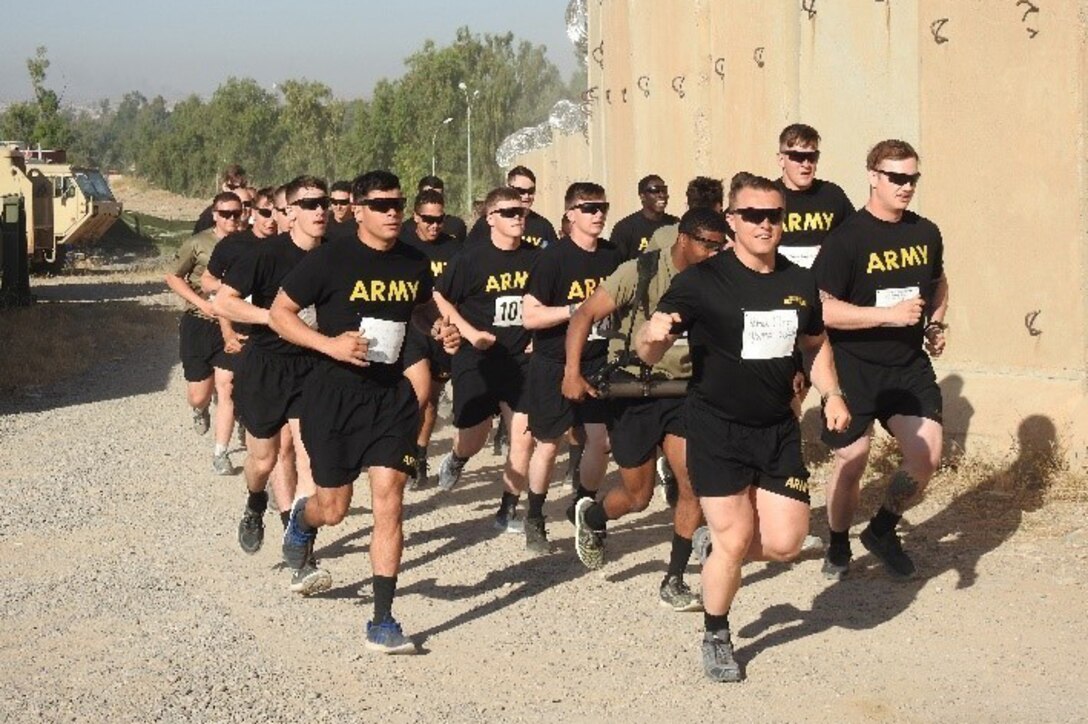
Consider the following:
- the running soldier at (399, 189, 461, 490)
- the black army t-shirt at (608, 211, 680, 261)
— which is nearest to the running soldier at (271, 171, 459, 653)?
the running soldier at (399, 189, 461, 490)

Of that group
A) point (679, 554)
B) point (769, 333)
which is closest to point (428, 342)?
point (679, 554)

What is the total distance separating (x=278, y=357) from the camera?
909cm

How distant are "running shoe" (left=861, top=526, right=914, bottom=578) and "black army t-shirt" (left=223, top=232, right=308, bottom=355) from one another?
3.09 metres

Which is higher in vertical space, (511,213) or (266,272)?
(511,213)

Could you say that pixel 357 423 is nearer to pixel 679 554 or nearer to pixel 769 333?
pixel 679 554

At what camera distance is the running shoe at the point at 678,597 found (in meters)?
7.85

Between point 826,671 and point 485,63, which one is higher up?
point 485,63

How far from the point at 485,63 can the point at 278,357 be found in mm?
92032

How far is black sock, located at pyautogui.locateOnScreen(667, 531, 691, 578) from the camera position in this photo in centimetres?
790

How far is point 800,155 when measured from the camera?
882 centimetres

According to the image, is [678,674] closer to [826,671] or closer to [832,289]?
[826,671]

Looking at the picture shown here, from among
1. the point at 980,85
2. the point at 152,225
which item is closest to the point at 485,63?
the point at 152,225

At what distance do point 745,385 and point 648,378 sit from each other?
1.34 m

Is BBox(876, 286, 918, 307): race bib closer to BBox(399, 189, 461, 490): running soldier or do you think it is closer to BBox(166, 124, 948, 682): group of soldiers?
BBox(166, 124, 948, 682): group of soldiers
